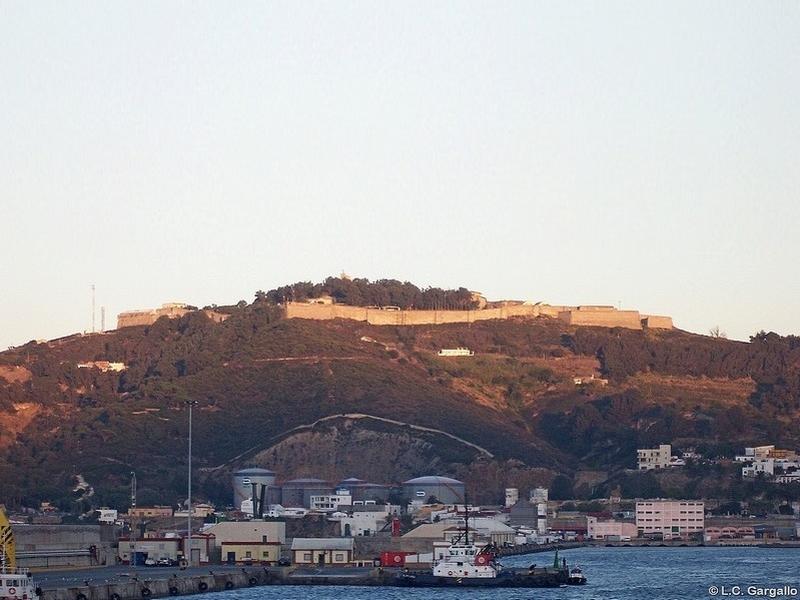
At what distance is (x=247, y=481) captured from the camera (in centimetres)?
18475

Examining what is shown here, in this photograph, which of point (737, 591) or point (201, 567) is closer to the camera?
point (737, 591)

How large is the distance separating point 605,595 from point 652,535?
81835 millimetres

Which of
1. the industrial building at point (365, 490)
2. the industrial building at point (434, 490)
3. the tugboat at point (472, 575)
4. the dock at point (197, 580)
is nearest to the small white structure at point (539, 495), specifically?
the industrial building at point (434, 490)

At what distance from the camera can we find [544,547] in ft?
534

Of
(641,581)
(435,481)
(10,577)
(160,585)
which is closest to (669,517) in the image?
(435,481)

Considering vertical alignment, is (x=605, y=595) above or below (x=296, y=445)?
below

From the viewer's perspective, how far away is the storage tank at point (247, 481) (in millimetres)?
183875

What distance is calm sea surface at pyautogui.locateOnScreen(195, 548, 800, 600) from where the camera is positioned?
322ft

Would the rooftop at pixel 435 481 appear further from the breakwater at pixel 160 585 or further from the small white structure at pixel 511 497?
the breakwater at pixel 160 585

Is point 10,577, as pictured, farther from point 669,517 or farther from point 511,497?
point 511,497

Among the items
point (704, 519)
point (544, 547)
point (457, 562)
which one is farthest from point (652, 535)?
point (457, 562)

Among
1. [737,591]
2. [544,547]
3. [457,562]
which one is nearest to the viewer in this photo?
[737,591]

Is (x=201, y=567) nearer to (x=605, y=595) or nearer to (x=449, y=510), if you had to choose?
(x=605, y=595)

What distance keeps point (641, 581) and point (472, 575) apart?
1207cm
